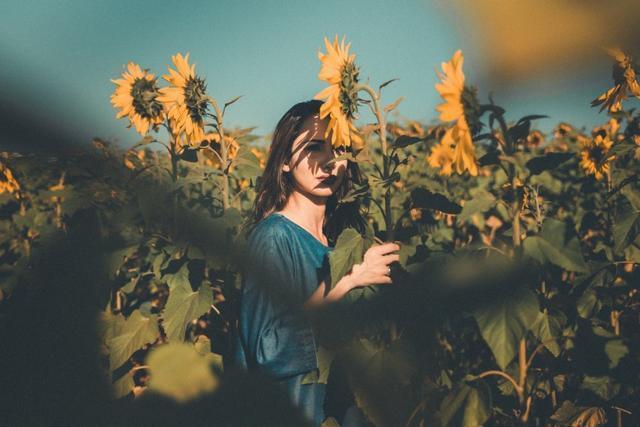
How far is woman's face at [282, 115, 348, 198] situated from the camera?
5.58ft

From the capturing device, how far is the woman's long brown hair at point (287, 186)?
1.80 m

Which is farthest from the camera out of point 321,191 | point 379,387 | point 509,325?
point 321,191

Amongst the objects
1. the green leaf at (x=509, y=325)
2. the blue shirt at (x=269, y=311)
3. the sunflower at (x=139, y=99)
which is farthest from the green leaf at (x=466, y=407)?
the sunflower at (x=139, y=99)

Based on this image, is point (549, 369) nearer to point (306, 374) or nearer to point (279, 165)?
A: point (306, 374)

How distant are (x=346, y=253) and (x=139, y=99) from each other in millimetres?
1083

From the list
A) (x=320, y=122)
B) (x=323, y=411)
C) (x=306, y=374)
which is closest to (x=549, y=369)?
(x=323, y=411)

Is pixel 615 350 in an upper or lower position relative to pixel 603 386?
upper

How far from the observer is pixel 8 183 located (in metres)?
3.27

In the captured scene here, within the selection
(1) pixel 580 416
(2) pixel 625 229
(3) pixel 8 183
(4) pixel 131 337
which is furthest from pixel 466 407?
(3) pixel 8 183

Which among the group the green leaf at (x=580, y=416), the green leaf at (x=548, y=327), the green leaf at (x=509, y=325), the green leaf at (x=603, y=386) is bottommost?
the green leaf at (x=580, y=416)

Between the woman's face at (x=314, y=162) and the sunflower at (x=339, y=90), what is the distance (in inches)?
16.2

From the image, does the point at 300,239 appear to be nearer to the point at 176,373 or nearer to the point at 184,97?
the point at 184,97

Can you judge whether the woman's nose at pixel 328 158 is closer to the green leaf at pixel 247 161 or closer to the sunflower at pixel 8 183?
the green leaf at pixel 247 161

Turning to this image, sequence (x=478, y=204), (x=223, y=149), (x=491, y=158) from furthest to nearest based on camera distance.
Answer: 1. (x=223, y=149)
2. (x=478, y=204)
3. (x=491, y=158)
